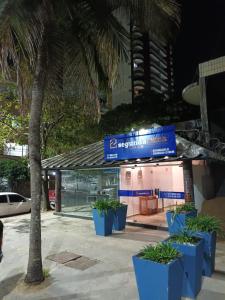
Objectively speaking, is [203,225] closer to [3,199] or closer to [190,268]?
[190,268]

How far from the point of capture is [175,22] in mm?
6258

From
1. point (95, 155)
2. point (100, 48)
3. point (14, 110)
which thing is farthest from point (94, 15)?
point (14, 110)

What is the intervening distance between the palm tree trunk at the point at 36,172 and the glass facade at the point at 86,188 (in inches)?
278

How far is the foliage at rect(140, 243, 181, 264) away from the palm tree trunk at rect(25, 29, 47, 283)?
2339mm

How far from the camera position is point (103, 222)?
385 inches

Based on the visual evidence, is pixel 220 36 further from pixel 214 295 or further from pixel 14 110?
pixel 214 295

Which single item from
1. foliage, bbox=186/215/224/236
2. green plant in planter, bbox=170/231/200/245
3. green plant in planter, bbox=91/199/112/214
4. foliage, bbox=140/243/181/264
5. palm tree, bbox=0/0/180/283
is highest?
palm tree, bbox=0/0/180/283

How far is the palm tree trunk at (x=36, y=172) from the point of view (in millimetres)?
5856

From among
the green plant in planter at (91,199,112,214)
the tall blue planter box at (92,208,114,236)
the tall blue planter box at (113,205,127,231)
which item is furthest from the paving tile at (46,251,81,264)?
the tall blue planter box at (113,205,127,231)

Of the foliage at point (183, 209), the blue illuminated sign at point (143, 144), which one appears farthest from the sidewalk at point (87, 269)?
the blue illuminated sign at point (143, 144)

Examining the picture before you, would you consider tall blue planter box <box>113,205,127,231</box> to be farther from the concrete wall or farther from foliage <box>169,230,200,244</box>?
foliage <box>169,230,200,244</box>

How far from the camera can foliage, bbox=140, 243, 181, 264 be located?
14.8 ft

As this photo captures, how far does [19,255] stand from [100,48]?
19.0 ft

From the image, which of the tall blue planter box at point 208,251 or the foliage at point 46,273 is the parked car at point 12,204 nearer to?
the foliage at point 46,273
